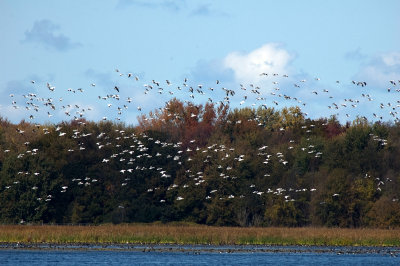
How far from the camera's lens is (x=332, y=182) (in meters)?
99.4

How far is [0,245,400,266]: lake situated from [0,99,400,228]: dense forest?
26.0 meters

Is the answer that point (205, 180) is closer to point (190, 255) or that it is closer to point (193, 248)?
point (193, 248)

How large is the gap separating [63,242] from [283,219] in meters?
32.7

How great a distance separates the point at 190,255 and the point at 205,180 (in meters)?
41.0

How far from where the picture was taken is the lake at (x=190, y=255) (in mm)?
59219

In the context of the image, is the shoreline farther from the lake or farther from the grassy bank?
the grassy bank

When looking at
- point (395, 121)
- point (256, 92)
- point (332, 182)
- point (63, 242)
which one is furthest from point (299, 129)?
point (63, 242)

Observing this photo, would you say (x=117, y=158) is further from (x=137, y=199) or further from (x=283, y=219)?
(x=283, y=219)

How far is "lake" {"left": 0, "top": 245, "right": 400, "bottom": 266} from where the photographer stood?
194ft

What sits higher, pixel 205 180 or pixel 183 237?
pixel 205 180

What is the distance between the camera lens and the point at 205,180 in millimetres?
104375

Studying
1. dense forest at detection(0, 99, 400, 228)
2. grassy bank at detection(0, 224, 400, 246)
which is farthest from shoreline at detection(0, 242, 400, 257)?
dense forest at detection(0, 99, 400, 228)

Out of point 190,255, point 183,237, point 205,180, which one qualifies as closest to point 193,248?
point 183,237

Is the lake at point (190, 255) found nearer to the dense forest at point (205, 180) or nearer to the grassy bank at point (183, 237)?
the grassy bank at point (183, 237)
